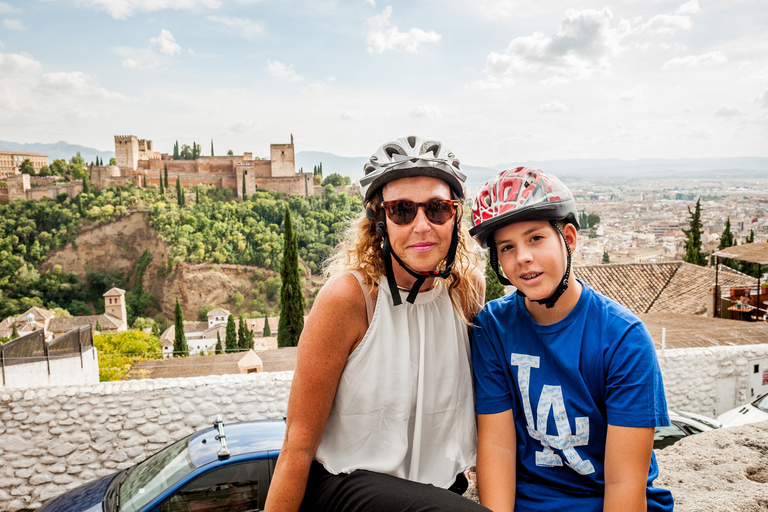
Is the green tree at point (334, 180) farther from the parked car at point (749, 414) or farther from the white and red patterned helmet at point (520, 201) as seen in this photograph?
the white and red patterned helmet at point (520, 201)

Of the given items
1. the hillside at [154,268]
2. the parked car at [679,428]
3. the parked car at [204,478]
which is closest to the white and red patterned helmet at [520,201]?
the parked car at [204,478]

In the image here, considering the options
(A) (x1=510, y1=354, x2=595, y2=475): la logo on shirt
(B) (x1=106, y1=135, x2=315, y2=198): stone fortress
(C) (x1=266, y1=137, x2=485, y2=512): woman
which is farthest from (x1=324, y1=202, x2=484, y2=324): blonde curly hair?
Answer: (B) (x1=106, y1=135, x2=315, y2=198): stone fortress

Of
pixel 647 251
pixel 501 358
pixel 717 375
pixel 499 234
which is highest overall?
pixel 499 234

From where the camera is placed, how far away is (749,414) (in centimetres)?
504

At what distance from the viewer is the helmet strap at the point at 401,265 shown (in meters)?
1.56

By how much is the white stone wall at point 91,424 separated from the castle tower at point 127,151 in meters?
84.2

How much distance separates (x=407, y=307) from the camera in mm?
1581

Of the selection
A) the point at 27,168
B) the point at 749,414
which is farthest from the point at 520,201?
the point at 27,168

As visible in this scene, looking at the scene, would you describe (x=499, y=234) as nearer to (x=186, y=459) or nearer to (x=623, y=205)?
(x=186, y=459)

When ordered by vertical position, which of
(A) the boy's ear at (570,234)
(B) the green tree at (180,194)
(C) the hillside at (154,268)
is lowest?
(C) the hillside at (154,268)

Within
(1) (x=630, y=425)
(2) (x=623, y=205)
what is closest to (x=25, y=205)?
(1) (x=630, y=425)

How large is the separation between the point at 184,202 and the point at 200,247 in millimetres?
10273

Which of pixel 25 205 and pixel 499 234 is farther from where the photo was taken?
pixel 25 205

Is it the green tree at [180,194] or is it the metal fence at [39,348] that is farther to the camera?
the green tree at [180,194]
